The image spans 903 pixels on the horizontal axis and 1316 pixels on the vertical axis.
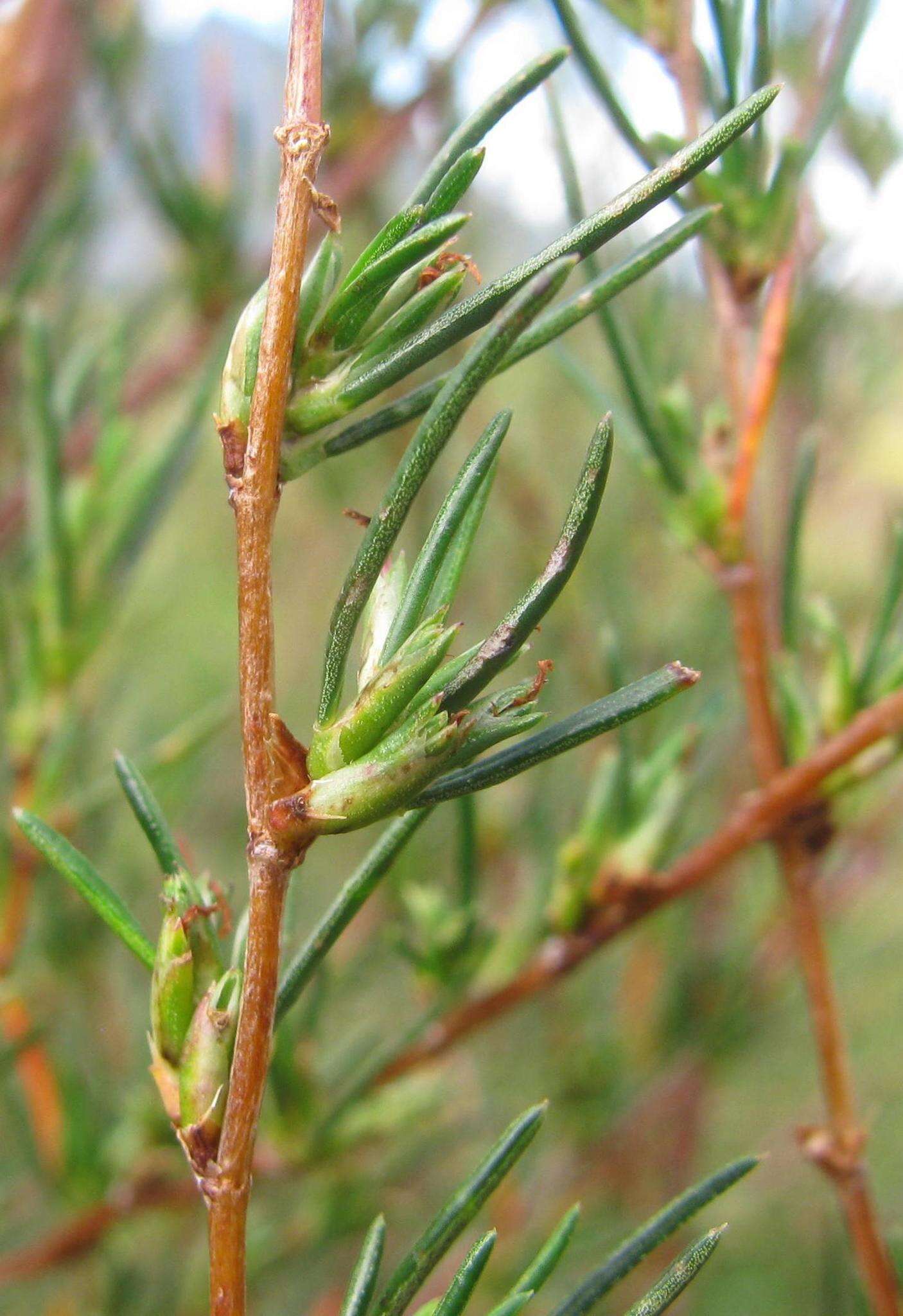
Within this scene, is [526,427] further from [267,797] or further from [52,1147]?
[267,797]

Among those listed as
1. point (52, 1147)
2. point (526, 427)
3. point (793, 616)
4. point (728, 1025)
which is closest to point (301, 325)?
A: point (793, 616)

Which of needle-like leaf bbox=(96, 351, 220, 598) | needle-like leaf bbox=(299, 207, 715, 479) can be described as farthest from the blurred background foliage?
needle-like leaf bbox=(299, 207, 715, 479)

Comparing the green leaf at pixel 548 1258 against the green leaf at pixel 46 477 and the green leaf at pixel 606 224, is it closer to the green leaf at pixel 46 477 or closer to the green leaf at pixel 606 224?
the green leaf at pixel 606 224

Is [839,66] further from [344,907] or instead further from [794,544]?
[344,907]

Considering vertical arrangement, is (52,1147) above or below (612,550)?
below

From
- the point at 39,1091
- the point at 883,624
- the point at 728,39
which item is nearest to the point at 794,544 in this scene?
the point at 883,624
